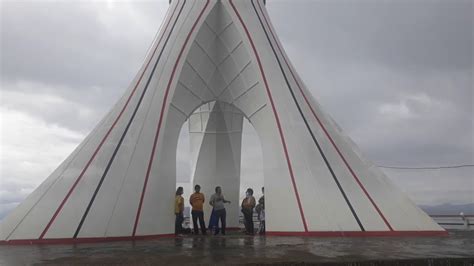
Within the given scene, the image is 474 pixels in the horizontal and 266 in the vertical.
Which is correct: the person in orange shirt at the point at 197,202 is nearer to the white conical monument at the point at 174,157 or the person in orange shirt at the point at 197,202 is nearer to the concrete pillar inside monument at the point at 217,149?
the white conical monument at the point at 174,157

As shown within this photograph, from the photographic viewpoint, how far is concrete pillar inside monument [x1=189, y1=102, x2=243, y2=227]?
712 inches

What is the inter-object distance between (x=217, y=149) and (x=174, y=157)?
662cm

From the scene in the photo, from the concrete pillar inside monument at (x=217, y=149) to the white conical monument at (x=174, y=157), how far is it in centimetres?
394

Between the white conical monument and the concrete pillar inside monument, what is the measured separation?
3.94 metres

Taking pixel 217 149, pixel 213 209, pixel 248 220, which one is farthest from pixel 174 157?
pixel 217 149

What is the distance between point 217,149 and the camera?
1858 cm

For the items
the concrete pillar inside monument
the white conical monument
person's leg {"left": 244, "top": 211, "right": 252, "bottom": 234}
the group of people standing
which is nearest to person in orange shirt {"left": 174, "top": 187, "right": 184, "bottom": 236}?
the group of people standing

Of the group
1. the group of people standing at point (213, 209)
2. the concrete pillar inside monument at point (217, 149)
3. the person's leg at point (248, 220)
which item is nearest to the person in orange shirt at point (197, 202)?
the group of people standing at point (213, 209)

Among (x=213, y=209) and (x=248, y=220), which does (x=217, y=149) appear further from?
(x=213, y=209)

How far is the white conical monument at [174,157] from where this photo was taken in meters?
9.75

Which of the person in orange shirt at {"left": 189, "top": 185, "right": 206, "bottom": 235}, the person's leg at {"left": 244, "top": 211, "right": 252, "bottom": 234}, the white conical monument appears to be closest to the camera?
the white conical monument

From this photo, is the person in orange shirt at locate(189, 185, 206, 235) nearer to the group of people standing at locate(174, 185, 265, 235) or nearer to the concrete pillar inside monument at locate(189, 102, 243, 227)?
the group of people standing at locate(174, 185, 265, 235)

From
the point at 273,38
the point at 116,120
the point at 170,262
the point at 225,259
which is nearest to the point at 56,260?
the point at 170,262

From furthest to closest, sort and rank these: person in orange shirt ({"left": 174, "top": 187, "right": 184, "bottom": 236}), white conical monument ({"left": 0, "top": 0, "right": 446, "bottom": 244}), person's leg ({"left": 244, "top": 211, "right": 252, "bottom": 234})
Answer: person's leg ({"left": 244, "top": 211, "right": 252, "bottom": 234})
person in orange shirt ({"left": 174, "top": 187, "right": 184, "bottom": 236})
white conical monument ({"left": 0, "top": 0, "right": 446, "bottom": 244})
